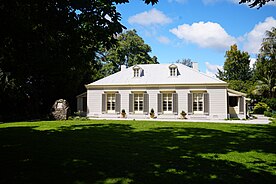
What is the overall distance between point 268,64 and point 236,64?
50.2 feet

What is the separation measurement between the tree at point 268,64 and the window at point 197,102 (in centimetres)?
1586

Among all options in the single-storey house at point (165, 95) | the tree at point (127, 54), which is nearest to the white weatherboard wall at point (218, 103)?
the single-storey house at point (165, 95)

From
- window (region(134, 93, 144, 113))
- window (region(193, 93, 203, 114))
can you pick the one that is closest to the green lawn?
window (region(193, 93, 203, 114))

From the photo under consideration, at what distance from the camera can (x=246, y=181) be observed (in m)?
4.49

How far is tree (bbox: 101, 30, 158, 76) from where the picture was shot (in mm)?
42156

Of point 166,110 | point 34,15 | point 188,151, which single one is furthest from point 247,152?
point 166,110

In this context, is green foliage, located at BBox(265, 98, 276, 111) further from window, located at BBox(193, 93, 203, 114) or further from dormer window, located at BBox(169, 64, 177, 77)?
dormer window, located at BBox(169, 64, 177, 77)

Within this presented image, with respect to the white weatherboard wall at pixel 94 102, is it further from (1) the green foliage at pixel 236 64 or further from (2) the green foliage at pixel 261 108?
(1) the green foliage at pixel 236 64

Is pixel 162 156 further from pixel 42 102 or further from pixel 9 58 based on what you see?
pixel 42 102

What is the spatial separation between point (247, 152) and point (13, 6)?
774 centimetres

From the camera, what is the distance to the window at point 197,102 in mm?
21956

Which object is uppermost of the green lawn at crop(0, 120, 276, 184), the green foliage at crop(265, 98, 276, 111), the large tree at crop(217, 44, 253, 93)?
the large tree at crop(217, 44, 253, 93)

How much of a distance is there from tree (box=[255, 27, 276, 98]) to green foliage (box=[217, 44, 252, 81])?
14.1 m

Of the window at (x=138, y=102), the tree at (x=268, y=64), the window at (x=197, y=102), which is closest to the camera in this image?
the window at (x=197, y=102)
